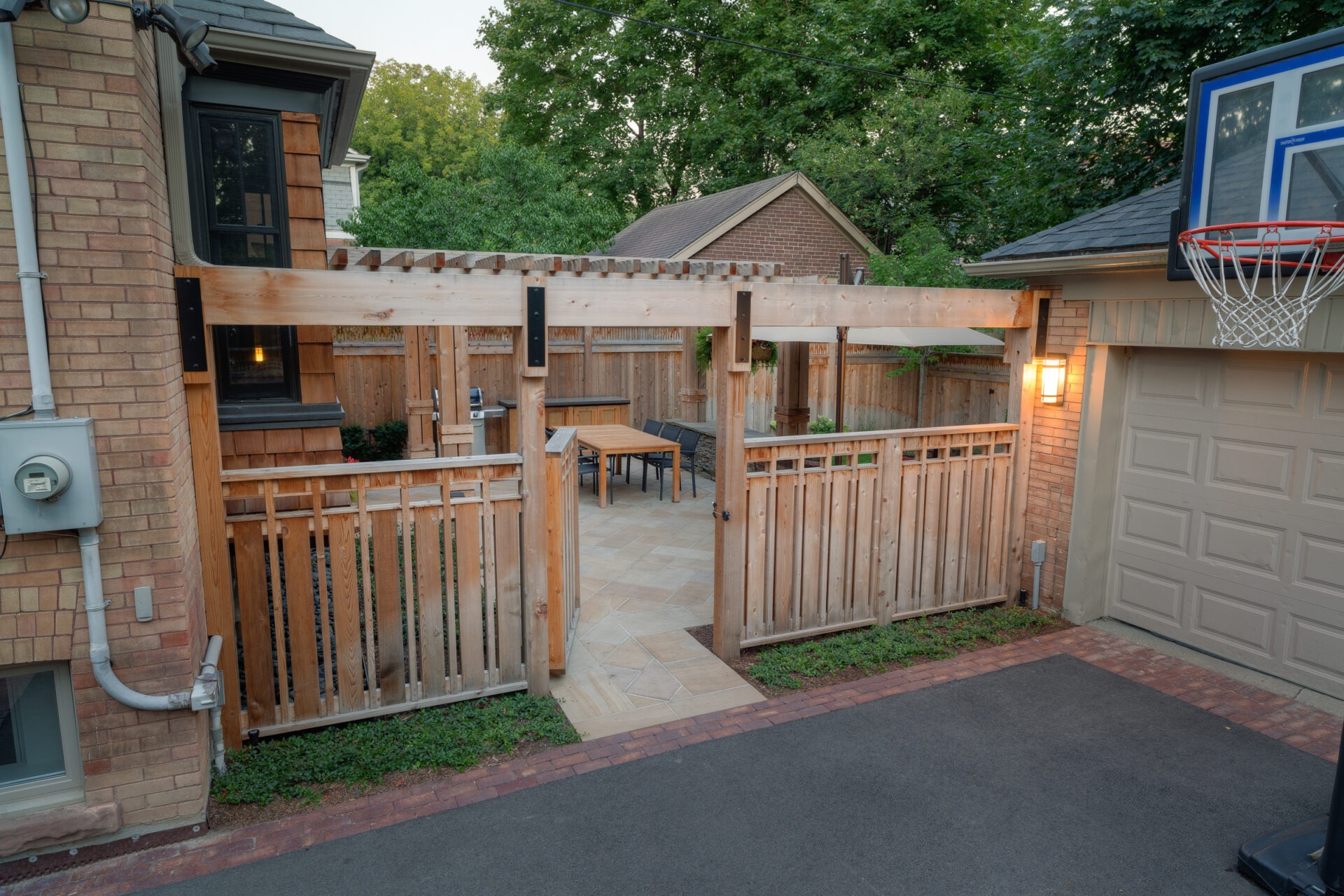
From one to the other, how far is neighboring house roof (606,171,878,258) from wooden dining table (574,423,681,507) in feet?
17.8

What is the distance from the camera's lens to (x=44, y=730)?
3.59 metres

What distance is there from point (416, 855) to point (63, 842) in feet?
5.22

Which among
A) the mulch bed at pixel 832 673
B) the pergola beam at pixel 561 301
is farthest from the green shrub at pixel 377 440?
the pergola beam at pixel 561 301

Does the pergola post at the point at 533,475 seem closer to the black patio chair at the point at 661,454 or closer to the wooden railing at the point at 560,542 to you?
the wooden railing at the point at 560,542

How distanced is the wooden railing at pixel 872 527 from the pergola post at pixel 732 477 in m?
0.11

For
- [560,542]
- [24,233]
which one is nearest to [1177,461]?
[560,542]

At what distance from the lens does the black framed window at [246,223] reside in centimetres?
566

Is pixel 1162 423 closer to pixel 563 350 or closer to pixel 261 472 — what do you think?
pixel 261 472

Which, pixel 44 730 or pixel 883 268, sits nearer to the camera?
pixel 44 730

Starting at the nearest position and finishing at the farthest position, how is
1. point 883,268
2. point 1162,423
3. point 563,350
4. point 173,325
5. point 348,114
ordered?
point 173,325 → point 1162,423 → point 348,114 → point 883,268 → point 563,350

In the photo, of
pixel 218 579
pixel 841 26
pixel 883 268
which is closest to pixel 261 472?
pixel 218 579

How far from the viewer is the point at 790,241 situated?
53.6 feet

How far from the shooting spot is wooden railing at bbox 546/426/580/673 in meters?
5.05

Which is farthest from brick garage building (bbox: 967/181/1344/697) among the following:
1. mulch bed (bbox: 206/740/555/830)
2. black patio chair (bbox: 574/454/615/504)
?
black patio chair (bbox: 574/454/615/504)
